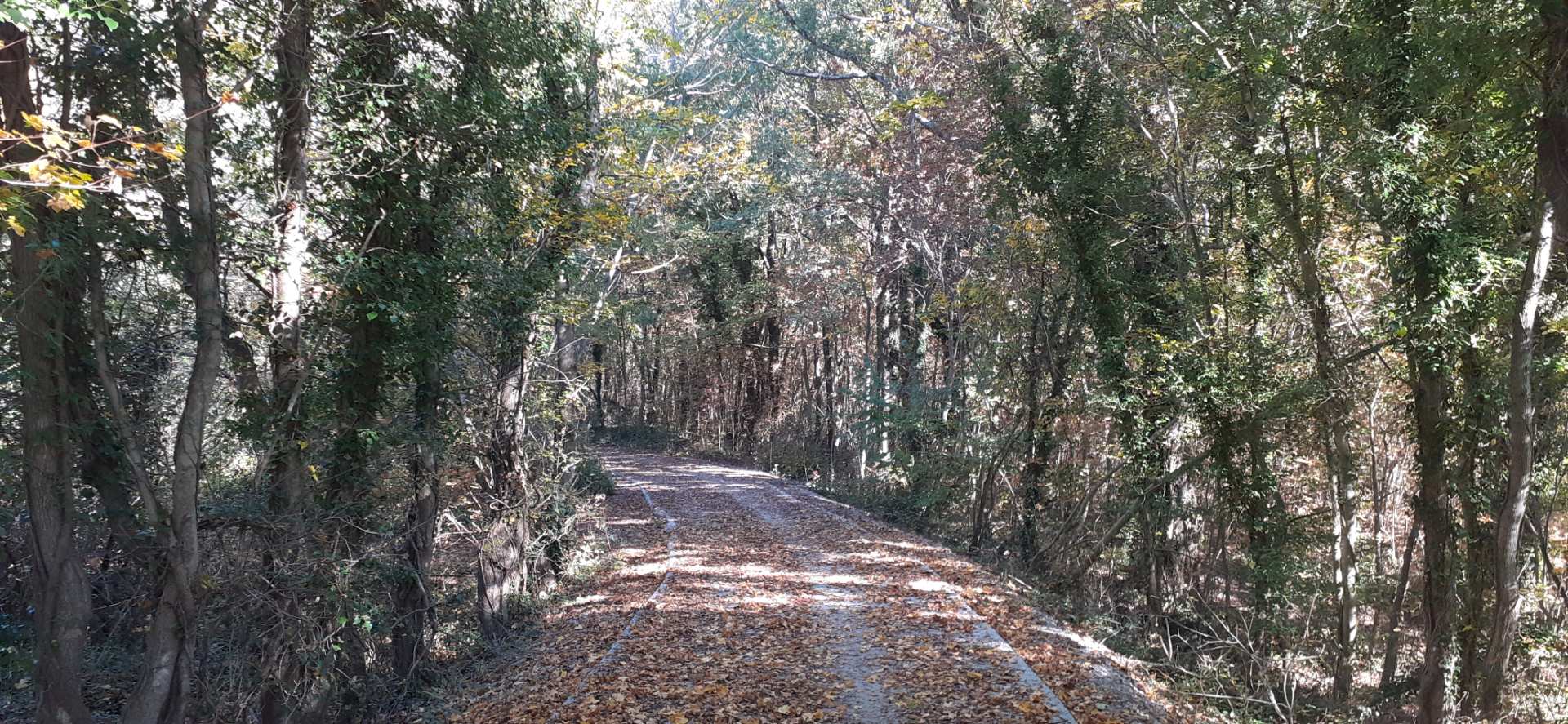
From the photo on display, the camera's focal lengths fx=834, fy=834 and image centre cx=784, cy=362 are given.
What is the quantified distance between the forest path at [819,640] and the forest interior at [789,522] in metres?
0.07

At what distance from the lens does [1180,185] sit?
1148 cm

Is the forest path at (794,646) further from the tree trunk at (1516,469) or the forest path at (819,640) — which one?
the tree trunk at (1516,469)

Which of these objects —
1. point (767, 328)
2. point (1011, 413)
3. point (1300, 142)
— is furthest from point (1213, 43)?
point (767, 328)

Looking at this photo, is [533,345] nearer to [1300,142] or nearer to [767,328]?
[1300,142]

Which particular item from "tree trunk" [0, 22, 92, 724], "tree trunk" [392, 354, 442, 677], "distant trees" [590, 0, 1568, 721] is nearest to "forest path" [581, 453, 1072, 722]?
"tree trunk" [392, 354, 442, 677]

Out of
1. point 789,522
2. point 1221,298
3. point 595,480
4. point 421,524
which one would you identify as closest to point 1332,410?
point 1221,298

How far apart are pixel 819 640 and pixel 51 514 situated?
694cm

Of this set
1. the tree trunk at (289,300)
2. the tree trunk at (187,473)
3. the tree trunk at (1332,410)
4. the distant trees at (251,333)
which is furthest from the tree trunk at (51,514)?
the tree trunk at (1332,410)

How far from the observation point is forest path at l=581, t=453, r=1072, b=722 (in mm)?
6898

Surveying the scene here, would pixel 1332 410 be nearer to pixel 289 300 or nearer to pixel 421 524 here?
pixel 421 524

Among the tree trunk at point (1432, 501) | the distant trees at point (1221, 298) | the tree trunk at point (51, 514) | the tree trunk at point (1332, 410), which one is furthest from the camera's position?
the tree trunk at point (1332, 410)

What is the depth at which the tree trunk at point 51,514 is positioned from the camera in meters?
6.68

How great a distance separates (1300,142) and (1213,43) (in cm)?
159

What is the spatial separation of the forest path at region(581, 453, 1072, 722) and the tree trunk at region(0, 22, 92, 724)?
4316 millimetres
